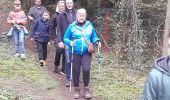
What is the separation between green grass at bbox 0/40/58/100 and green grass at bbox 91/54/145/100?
107 centimetres

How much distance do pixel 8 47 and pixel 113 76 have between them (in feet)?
13.8

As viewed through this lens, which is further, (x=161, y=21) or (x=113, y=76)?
(x=161, y=21)

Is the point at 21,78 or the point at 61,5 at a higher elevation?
the point at 61,5

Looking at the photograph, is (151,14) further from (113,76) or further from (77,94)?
(77,94)

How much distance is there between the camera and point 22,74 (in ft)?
32.3

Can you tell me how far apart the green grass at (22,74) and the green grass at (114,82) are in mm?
1074

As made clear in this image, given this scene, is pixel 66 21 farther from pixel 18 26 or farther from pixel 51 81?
pixel 18 26

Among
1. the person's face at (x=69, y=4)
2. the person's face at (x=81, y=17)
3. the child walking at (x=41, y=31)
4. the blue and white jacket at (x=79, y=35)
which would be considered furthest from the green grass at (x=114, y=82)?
the person's face at (x=69, y=4)

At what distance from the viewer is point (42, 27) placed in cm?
1088

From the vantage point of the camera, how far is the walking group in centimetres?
800

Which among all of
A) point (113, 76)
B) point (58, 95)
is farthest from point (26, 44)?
point (58, 95)

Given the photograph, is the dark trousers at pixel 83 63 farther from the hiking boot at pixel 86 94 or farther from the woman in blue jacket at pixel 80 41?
the hiking boot at pixel 86 94

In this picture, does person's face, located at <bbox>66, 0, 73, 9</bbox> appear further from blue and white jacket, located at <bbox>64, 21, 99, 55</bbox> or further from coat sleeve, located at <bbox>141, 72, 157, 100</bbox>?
coat sleeve, located at <bbox>141, 72, 157, 100</bbox>

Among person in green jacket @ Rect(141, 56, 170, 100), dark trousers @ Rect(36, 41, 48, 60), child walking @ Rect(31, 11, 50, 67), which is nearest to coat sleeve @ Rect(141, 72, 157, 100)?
person in green jacket @ Rect(141, 56, 170, 100)
